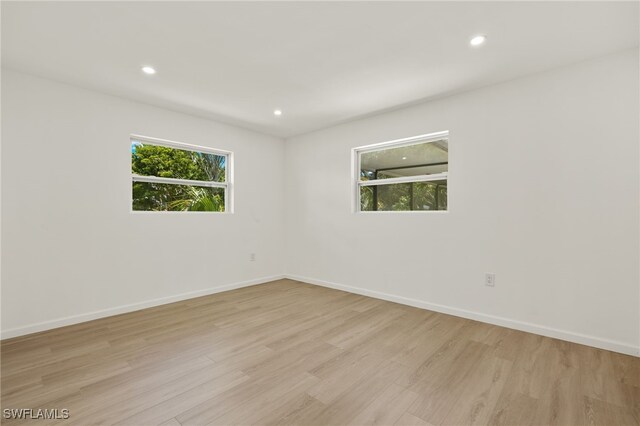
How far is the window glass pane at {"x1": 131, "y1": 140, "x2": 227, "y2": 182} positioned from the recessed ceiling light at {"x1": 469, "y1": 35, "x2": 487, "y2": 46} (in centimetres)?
337

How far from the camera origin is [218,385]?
1.88 meters

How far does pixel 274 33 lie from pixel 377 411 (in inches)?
99.3

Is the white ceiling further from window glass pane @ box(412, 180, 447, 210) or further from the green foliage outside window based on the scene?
window glass pane @ box(412, 180, 447, 210)

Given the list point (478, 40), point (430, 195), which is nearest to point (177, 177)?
point (430, 195)

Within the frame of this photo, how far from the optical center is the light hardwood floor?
63.8 inches

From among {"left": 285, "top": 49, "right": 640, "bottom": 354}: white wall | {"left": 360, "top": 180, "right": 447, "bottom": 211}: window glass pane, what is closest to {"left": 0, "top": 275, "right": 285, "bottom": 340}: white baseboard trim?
→ {"left": 285, "top": 49, "right": 640, "bottom": 354}: white wall

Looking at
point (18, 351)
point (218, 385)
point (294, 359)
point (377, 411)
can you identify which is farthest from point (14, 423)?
point (377, 411)

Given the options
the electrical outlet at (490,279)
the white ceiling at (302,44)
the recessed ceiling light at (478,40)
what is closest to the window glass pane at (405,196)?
the electrical outlet at (490,279)

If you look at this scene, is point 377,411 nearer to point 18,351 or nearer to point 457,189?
point 457,189

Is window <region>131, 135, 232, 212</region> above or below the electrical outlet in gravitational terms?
above

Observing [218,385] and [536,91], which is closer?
[218,385]

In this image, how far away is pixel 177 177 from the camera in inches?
151

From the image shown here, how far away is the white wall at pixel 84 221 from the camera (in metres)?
2.64

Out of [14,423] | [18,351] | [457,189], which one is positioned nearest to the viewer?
[14,423]
